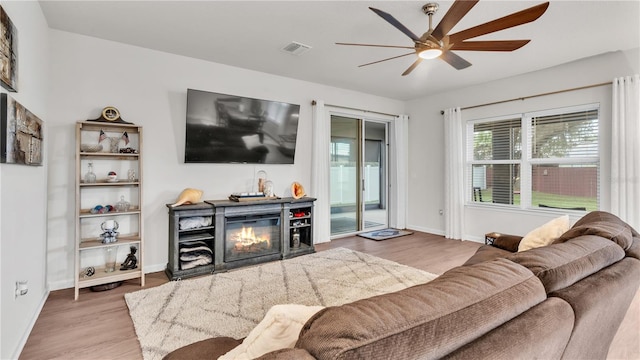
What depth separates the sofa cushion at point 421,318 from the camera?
2.00ft

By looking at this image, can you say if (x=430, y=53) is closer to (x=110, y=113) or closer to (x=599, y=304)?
(x=599, y=304)

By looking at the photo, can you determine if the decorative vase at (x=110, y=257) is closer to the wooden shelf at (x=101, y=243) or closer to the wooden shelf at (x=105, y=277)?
the wooden shelf at (x=105, y=277)

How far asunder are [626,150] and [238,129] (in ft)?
15.5

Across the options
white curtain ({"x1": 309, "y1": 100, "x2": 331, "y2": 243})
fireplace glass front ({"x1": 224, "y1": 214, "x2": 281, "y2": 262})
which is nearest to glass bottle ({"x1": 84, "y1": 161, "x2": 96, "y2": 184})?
fireplace glass front ({"x1": 224, "y1": 214, "x2": 281, "y2": 262})

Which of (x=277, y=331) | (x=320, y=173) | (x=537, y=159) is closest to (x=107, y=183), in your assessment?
(x=320, y=173)

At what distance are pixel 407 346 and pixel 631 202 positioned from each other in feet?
14.7

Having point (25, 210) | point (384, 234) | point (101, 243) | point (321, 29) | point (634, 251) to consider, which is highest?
point (321, 29)

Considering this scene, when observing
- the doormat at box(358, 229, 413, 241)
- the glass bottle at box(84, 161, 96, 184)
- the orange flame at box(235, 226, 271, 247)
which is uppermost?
the glass bottle at box(84, 161, 96, 184)

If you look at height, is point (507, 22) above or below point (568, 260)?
above

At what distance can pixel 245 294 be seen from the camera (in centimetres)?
290

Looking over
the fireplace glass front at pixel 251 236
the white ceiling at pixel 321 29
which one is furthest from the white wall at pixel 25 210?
the fireplace glass front at pixel 251 236

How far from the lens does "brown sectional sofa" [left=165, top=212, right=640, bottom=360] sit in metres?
0.63

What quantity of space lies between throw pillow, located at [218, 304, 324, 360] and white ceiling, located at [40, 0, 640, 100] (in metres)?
2.54

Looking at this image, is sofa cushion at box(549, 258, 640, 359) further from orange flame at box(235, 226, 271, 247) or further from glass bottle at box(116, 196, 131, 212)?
glass bottle at box(116, 196, 131, 212)
